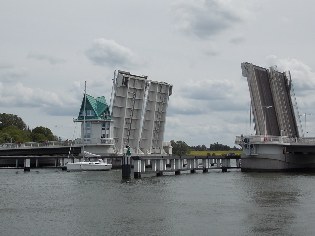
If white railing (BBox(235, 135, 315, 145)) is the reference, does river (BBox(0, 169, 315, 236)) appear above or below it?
below

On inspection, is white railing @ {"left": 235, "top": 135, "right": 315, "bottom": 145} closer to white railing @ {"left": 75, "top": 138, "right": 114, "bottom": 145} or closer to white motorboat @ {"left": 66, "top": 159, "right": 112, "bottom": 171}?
white motorboat @ {"left": 66, "top": 159, "right": 112, "bottom": 171}

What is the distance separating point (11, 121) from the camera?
14112cm

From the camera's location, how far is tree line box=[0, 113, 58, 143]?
114 m

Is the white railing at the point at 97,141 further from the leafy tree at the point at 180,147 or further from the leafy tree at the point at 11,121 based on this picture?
the leafy tree at the point at 180,147

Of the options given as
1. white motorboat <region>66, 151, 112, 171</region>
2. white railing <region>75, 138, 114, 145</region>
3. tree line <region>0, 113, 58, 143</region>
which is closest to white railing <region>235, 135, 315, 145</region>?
white motorboat <region>66, 151, 112, 171</region>

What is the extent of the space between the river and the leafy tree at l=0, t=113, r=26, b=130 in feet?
312

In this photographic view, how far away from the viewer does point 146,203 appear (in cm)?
3338

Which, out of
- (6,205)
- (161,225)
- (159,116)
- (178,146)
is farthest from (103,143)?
(178,146)

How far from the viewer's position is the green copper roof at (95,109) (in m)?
88.8

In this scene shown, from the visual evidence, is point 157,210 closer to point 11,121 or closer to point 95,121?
point 95,121

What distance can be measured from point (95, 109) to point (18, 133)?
3401cm

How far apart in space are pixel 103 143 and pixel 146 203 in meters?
53.0

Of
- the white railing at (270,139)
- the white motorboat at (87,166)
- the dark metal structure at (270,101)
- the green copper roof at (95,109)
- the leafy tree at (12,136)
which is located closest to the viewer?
the dark metal structure at (270,101)

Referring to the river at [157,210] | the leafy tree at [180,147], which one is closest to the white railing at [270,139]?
the river at [157,210]
